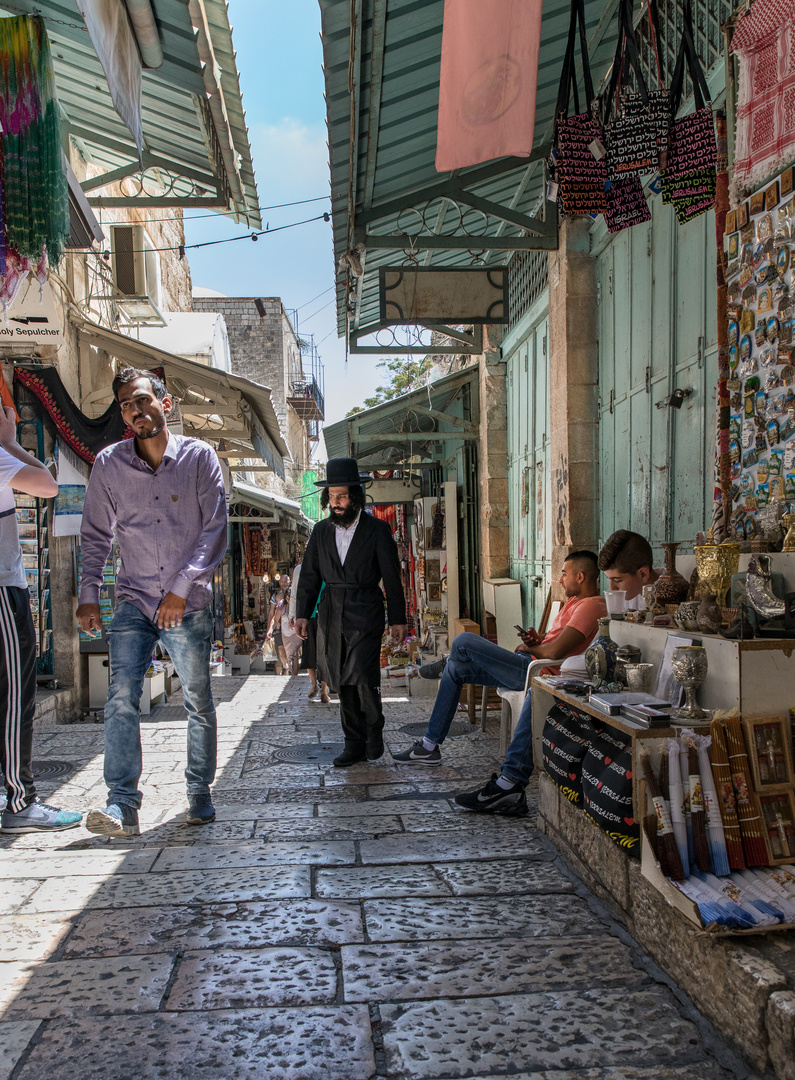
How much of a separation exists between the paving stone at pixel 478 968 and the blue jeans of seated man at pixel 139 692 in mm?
1490

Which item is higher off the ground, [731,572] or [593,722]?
[731,572]

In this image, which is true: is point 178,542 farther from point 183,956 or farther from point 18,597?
point 183,956

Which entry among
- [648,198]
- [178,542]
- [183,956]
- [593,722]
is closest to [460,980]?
[183,956]

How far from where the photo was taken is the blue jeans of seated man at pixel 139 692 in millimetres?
3561

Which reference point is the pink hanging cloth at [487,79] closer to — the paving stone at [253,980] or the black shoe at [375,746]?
the black shoe at [375,746]

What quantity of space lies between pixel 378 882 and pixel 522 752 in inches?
42.6

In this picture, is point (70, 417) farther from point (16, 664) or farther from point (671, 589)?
point (671, 589)

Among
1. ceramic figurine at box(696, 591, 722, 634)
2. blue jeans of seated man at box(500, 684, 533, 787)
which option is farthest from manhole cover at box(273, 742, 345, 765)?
ceramic figurine at box(696, 591, 722, 634)

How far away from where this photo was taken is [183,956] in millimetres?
2473

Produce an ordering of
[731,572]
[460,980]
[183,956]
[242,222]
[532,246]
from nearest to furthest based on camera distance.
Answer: [460,980], [183,956], [731,572], [532,246], [242,222]

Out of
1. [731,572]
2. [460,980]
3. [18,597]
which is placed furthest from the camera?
[18,597]

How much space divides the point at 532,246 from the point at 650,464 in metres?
2.41

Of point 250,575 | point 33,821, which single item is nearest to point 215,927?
point 33,821

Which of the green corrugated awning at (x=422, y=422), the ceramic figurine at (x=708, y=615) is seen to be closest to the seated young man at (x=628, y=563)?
the ceramic figurine at (x=708, y=615)
